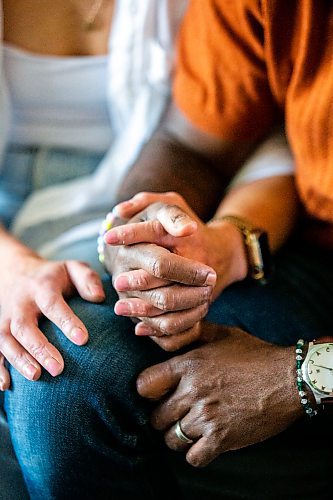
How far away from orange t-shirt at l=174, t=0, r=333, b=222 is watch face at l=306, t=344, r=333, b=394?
228mm

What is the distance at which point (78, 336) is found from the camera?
852mm

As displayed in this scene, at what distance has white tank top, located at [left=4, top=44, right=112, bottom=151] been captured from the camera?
116 centimetres

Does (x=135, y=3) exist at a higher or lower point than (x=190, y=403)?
higher

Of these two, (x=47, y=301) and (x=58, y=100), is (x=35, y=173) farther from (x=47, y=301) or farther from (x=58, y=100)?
(x=47, y=301)

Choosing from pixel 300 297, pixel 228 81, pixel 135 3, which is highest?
pixel 135 3

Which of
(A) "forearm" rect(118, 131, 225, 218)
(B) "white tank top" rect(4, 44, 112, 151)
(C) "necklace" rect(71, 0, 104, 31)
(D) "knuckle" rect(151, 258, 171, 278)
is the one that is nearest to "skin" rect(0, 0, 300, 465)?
(D) "knuckle" rect(151, 258, 171, 278)

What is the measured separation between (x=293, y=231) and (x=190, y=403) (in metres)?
0.36

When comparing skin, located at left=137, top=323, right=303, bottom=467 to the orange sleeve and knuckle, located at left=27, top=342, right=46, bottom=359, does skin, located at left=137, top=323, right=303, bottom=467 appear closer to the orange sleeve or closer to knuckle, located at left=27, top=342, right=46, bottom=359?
knuckle, located at left=27, top=342, right=46, bottom=359

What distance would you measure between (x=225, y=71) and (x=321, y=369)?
0.45 m

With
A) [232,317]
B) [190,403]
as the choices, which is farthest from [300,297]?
[190,403]

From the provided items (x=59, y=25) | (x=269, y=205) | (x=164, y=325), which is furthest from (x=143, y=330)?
(x=59, y=25)

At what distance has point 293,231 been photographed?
1.11 m

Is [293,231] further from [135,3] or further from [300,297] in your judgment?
[135,3]

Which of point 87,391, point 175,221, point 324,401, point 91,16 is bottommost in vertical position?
point 324,401
